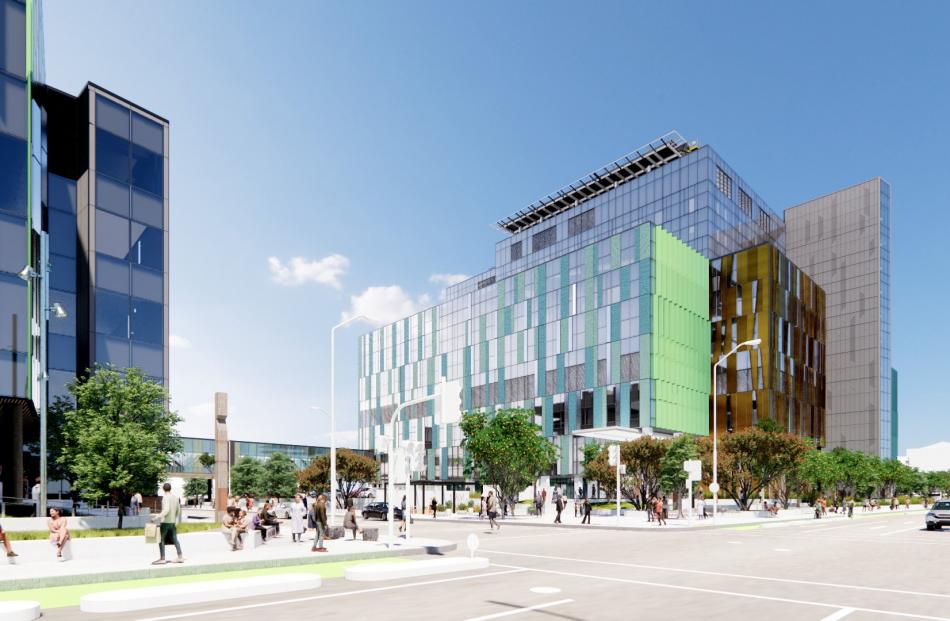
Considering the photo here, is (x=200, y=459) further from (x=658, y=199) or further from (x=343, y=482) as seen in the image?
(x=658, y=199)

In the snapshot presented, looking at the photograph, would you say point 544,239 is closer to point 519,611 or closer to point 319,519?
point 319,519

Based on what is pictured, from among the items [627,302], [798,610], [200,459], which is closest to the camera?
[798,610]

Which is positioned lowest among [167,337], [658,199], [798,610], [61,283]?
[798,610]

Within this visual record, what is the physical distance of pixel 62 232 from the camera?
41.4 metres

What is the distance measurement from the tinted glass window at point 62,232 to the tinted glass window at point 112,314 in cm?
279

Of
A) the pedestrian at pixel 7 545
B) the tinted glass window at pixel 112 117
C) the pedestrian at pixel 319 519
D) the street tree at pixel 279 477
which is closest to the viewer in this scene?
the pedestrian at pixel 7 545

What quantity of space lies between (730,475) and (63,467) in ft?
152

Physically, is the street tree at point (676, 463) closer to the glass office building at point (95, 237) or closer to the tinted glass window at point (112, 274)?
the glass office building at point (95, 237)

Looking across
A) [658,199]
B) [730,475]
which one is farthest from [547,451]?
[658,199]

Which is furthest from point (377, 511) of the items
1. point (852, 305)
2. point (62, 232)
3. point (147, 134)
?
point (852, 305)

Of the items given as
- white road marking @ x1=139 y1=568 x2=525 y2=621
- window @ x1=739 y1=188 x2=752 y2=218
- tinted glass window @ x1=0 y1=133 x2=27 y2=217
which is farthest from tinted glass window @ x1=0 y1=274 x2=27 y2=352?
window @ x1=739 y1=188 x2=752 y2=218

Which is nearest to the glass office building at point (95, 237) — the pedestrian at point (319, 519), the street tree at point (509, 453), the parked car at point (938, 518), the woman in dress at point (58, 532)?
the woman in dress at point (58, 532)

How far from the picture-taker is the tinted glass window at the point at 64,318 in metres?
40.0

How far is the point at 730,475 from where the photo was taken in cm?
5931
